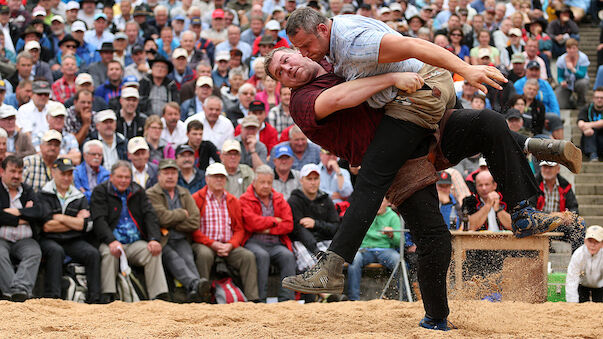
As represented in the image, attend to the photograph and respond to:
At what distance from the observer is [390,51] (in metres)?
4.70

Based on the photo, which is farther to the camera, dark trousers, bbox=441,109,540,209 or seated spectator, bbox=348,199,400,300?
seated spectator, bbox=348,199,400,300

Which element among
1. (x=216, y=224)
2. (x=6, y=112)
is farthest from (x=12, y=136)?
(x=216, y=224)

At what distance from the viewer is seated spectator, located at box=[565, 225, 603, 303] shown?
851 cm

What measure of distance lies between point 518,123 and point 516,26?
610 centimetres

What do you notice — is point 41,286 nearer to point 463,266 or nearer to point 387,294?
point 387,294

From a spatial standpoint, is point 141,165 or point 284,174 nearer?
point 141,165

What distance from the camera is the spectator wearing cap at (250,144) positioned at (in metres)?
10.7

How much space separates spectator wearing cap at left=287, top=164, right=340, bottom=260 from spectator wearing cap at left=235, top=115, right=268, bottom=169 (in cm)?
118

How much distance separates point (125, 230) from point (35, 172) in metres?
1.28

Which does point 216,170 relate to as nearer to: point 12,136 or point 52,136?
point 52,136

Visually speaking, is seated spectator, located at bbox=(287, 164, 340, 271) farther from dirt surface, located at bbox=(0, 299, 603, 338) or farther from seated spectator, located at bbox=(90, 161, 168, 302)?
dirt surface, located at bbox=(0, 299, 603, 338)

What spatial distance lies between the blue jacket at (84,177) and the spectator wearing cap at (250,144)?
194 centimetres

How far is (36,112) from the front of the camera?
10664 millimetres

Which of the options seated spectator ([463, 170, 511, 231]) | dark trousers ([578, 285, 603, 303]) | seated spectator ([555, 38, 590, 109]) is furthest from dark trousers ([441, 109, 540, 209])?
seated spectator ([555, 38, 590, 109])
